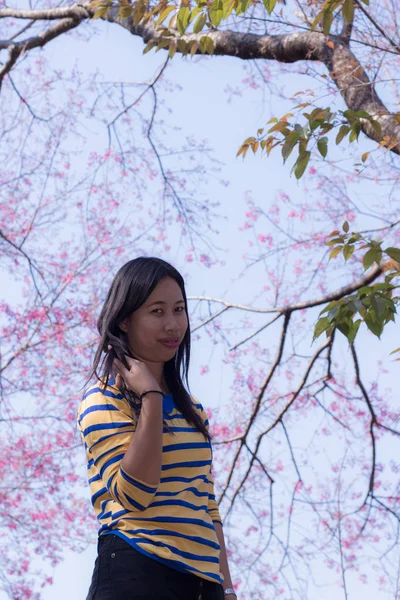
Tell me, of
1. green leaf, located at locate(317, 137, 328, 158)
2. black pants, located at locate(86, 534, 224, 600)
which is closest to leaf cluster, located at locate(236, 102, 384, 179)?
green leaf, located at locate(317, 137, 328, 158)

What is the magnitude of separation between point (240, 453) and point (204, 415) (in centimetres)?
291

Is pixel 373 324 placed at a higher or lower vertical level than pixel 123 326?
higher

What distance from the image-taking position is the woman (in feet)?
4.82

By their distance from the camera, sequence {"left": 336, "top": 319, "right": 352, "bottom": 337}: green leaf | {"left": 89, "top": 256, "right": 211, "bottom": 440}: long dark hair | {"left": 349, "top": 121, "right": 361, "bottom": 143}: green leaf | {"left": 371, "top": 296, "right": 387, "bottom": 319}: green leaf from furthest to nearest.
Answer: {"left": 349, "top": 121, "right": 361, "bottom": 143}: green leaf → {"left": 336, "top": 319, "right": 352, "bottom": 337}: green leaf → {"left": 371, "top": 296, "right": 387, "bottom": 319}: green leaf → {"left": 89, "top": 256, "right": 211, "bottom": 440}: long dark hair

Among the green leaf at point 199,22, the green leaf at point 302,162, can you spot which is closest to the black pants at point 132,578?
the green leaf at point 302,162

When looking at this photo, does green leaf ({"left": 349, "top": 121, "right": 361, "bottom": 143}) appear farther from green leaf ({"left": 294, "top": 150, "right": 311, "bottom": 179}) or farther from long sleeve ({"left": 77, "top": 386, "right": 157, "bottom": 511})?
long sleeve ({"left": 77, "top": 386, "right": 157, "bottom": 511})

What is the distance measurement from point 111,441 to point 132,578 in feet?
0.86

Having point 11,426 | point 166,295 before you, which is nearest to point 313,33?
point 166,295

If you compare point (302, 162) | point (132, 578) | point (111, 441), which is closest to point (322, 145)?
point (302, 162)

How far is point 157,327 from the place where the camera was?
5.46 ft

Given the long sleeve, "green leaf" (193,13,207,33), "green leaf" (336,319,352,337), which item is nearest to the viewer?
the long sleeve

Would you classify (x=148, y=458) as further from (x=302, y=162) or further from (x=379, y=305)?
(x=302, y=162)

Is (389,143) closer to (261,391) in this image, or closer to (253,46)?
(253,46)

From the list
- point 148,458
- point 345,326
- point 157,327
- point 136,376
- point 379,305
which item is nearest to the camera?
point 148,458
